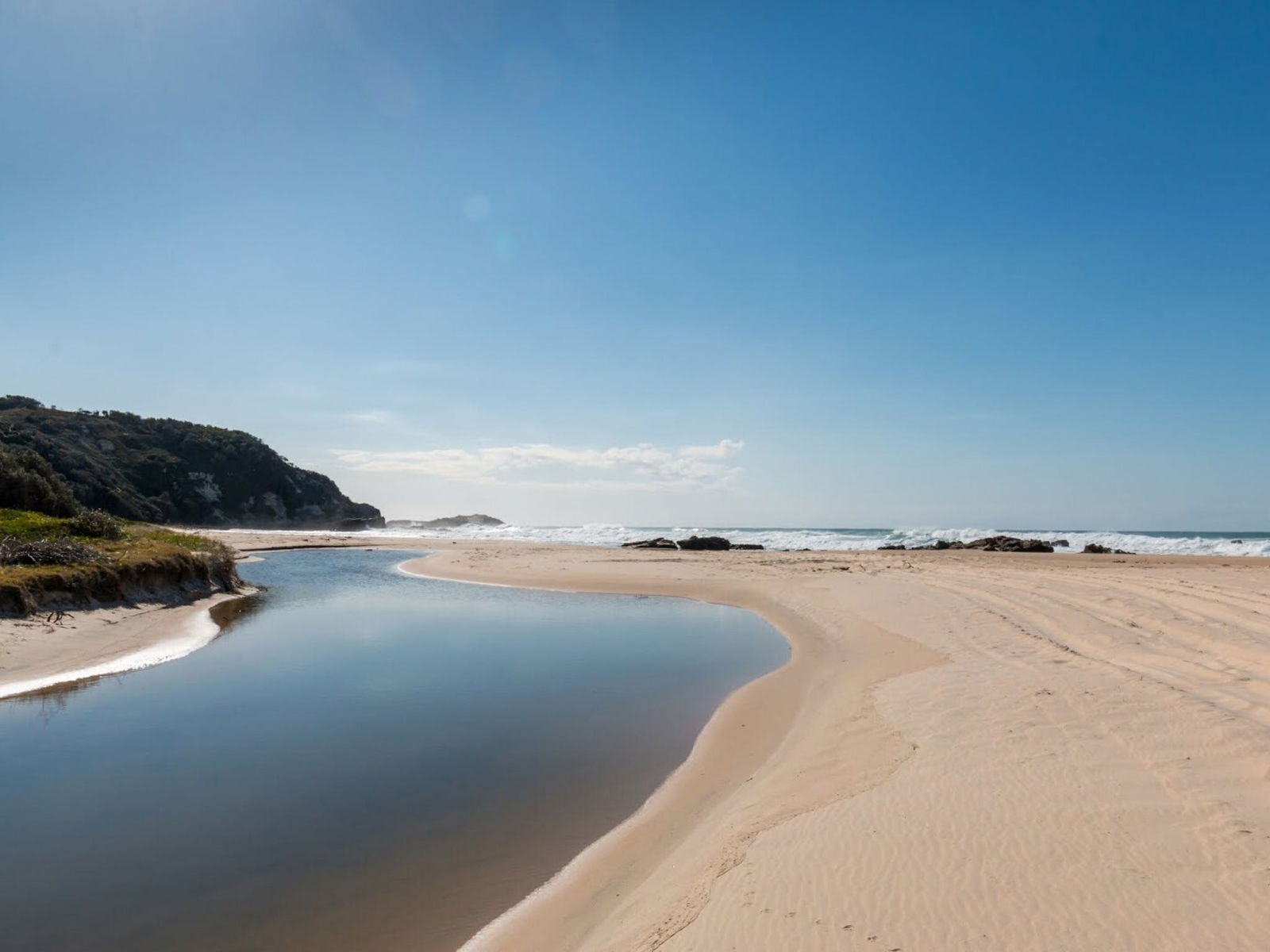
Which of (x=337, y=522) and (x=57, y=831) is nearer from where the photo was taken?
(x=57, y=831)

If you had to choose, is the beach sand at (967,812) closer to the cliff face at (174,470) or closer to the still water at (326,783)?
the still water at (326,783)

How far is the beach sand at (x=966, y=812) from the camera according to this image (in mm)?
4469

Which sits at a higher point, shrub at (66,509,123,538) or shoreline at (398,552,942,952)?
shrub at (66,509,123,538)

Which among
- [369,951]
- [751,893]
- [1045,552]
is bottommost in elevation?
[369,951]

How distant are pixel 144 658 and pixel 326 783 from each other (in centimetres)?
928

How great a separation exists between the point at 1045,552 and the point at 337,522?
99.7 metres

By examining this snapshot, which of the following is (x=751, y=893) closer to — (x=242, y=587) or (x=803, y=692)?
(x=803, y=692)

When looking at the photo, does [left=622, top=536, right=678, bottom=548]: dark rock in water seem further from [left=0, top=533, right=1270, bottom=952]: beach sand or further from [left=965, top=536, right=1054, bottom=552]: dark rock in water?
[left=0, top=533, right=1270, bottom=952]: beach sand

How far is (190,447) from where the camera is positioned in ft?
322

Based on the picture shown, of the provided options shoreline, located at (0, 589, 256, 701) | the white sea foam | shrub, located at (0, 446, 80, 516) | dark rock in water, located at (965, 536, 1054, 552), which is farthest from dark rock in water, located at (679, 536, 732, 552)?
shoreline, located at (0, 589, 256, 701)

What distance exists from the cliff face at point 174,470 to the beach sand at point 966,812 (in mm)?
74622

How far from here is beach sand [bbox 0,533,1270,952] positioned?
447 centimetres

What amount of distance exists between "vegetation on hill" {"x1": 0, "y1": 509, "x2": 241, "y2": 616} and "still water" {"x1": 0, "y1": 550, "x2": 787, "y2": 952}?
12.2 ft

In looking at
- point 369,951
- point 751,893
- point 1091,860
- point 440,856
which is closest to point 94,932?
point 369,951
